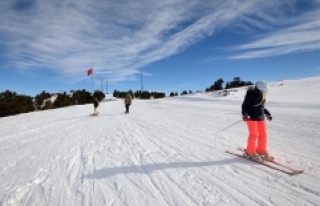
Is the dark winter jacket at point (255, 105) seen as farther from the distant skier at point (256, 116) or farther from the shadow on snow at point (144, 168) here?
the shadow on snow at point (144, 168)

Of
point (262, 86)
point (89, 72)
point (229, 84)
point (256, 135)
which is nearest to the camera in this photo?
point (262, 86)

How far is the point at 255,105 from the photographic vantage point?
551 cm

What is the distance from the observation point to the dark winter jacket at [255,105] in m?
5.51

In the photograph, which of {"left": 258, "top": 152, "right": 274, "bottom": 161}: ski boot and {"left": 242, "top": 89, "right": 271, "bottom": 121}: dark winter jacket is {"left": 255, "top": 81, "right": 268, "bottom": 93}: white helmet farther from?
{"left": 258, "top": 152, "right": 274, "bottom": 161}: ski boot

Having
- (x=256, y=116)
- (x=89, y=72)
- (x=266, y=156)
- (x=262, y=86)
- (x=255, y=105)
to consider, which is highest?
(x=89, y=72)

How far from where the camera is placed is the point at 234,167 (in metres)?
5.19

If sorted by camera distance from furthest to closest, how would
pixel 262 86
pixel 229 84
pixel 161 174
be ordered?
pixel 229 84, pixel 262 86, pixel 161 174

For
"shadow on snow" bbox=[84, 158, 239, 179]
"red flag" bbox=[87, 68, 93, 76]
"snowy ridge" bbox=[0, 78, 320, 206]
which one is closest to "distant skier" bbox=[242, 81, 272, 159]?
"snowy ridge" bbox=[0, 78, 320, 206]

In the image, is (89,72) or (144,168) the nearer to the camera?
(144,168)

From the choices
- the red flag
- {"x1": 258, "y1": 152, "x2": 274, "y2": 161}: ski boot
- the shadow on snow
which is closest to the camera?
the shadow on snow

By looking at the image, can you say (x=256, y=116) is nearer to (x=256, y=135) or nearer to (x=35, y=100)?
(x=256, y=135)

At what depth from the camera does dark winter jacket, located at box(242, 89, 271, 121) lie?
217 inches

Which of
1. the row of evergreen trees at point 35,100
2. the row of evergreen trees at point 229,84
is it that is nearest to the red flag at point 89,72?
the row of evergreen trees at point 35,100

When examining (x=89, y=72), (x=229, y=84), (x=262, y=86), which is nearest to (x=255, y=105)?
(x=262, y=86)
